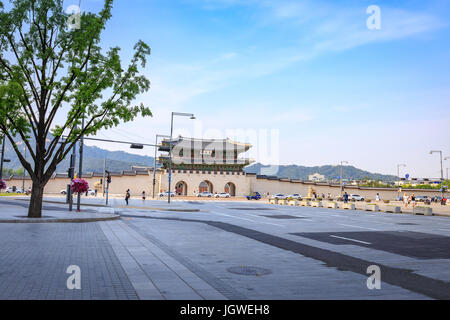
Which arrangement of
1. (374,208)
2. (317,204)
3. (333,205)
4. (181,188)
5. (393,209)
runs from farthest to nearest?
(181,188)
(317,204)
(333,205)
(374,208)
(393,209)

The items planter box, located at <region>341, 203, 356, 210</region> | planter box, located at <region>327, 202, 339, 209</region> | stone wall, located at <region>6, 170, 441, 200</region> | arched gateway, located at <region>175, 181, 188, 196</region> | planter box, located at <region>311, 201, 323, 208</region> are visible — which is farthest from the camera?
Answer: arched gateway, located at <region>175, 181, 188, 196</region>

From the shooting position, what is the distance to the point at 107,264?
771 centimetres

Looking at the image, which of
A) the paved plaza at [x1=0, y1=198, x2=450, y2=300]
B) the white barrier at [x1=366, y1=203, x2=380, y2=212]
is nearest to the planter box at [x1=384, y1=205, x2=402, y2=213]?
the white barrier at [x1=366, y1=203, x2=380, y2=212]

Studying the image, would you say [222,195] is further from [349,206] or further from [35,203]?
[35,203]

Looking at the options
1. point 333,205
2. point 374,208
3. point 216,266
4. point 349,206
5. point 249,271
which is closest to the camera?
point 249,271

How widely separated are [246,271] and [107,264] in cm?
309

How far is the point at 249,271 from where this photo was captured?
7.42 m

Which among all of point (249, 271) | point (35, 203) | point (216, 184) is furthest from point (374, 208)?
point (216, 184)

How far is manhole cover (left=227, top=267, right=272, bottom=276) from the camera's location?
284 inches

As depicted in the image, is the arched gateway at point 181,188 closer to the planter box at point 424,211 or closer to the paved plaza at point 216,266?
the planter box at point 424,211

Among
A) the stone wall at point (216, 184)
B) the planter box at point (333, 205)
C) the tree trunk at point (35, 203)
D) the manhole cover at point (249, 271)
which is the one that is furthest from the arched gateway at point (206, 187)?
the manhole cover at point (249, 271)

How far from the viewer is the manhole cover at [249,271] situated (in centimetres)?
722

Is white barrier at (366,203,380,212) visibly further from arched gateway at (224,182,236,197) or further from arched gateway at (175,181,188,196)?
arched gateway at (175,181,188,196)
